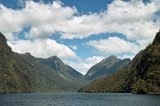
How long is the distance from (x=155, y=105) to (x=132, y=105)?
1208 cm

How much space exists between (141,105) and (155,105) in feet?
22.5

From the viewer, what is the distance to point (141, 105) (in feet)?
459

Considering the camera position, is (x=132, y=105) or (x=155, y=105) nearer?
(x=155, y=105)

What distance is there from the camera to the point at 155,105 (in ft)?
443

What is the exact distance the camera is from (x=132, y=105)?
144125 millimetres

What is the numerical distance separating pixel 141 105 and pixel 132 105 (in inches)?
207
